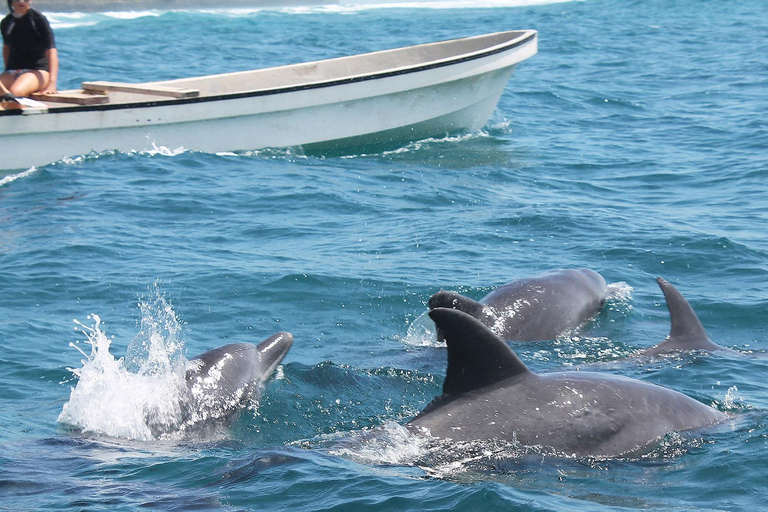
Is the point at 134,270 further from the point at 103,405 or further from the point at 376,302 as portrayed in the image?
the point at 103,405

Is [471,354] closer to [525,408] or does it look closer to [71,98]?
[525,408]

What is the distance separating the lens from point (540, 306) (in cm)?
1131

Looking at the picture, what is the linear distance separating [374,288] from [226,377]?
429 centimetres

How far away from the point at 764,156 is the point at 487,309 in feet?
39.7

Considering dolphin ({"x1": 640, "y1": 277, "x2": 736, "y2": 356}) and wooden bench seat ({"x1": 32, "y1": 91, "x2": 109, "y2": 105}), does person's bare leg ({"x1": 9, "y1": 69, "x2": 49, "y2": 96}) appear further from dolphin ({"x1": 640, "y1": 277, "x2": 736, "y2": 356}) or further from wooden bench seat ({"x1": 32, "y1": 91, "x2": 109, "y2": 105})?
dolphin ({"x1": 640, "y1": 277, "x2": 736, "y2": 356})

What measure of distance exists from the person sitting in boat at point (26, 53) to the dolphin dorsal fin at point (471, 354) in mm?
13781

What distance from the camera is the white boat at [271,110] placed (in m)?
19.3

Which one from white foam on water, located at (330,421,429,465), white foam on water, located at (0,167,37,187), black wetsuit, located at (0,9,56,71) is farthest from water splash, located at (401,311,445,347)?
black wetsuit, located at (0,9,56,71)

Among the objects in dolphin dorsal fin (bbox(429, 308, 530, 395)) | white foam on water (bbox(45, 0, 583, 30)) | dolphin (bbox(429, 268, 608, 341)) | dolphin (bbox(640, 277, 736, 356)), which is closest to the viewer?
dolphin dorsal fin (bbox(429, 308, 530, 395))

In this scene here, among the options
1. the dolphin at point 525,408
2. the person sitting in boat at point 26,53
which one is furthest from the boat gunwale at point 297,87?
the dolphin at point 525,408

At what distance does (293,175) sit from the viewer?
19719 mm

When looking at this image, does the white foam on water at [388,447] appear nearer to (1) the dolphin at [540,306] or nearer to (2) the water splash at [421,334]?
(1) the dolphin at [540,306]

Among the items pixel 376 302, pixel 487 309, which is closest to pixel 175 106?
pixel 376 302

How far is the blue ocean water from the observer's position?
7.30 meters
